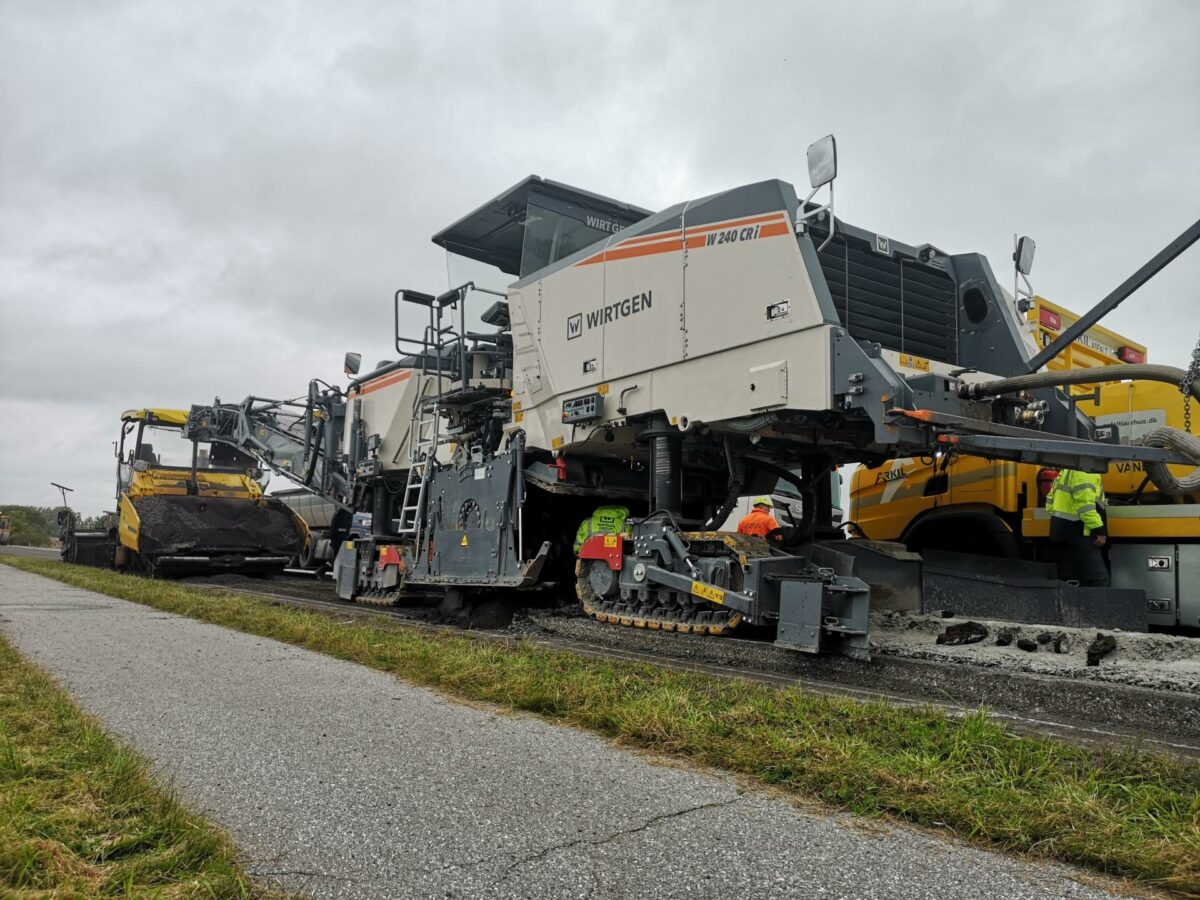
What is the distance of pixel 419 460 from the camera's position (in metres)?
10.4

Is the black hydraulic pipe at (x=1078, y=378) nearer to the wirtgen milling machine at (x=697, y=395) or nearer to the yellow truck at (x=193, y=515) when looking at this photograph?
the wirtgen milling machine at (x=697, y=395)

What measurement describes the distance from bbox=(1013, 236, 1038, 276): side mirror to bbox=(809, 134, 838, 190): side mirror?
2.44 m

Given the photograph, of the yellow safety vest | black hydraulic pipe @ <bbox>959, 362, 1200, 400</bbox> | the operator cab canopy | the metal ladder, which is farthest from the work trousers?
the metal ladder

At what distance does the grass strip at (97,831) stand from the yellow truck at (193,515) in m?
13.0

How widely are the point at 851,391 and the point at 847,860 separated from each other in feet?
11.4

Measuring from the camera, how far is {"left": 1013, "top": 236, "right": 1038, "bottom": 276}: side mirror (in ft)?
23.2

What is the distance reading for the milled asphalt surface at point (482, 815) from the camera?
2.29 m

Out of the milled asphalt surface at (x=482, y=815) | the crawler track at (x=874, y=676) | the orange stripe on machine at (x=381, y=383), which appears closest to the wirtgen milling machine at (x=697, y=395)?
the crawler track at (x=874, y=676)

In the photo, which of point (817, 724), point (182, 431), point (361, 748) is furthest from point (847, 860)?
point (182, 431)

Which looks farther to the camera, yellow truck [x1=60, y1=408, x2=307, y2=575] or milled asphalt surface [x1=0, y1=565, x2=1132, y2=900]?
yellow truck [x1=60, y1=408, x2=307, y2=575]

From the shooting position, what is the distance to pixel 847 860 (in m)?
2.44

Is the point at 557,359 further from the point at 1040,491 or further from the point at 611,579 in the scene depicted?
the point at 1040,491

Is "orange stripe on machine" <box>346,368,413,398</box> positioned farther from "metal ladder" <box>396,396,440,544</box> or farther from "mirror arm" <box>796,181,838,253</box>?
"mirror arm" <box>796,181,838,253</box>

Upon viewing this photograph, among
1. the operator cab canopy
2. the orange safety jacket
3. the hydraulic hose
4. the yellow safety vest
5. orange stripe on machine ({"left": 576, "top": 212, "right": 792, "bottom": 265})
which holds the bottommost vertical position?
the orange safety jacket
